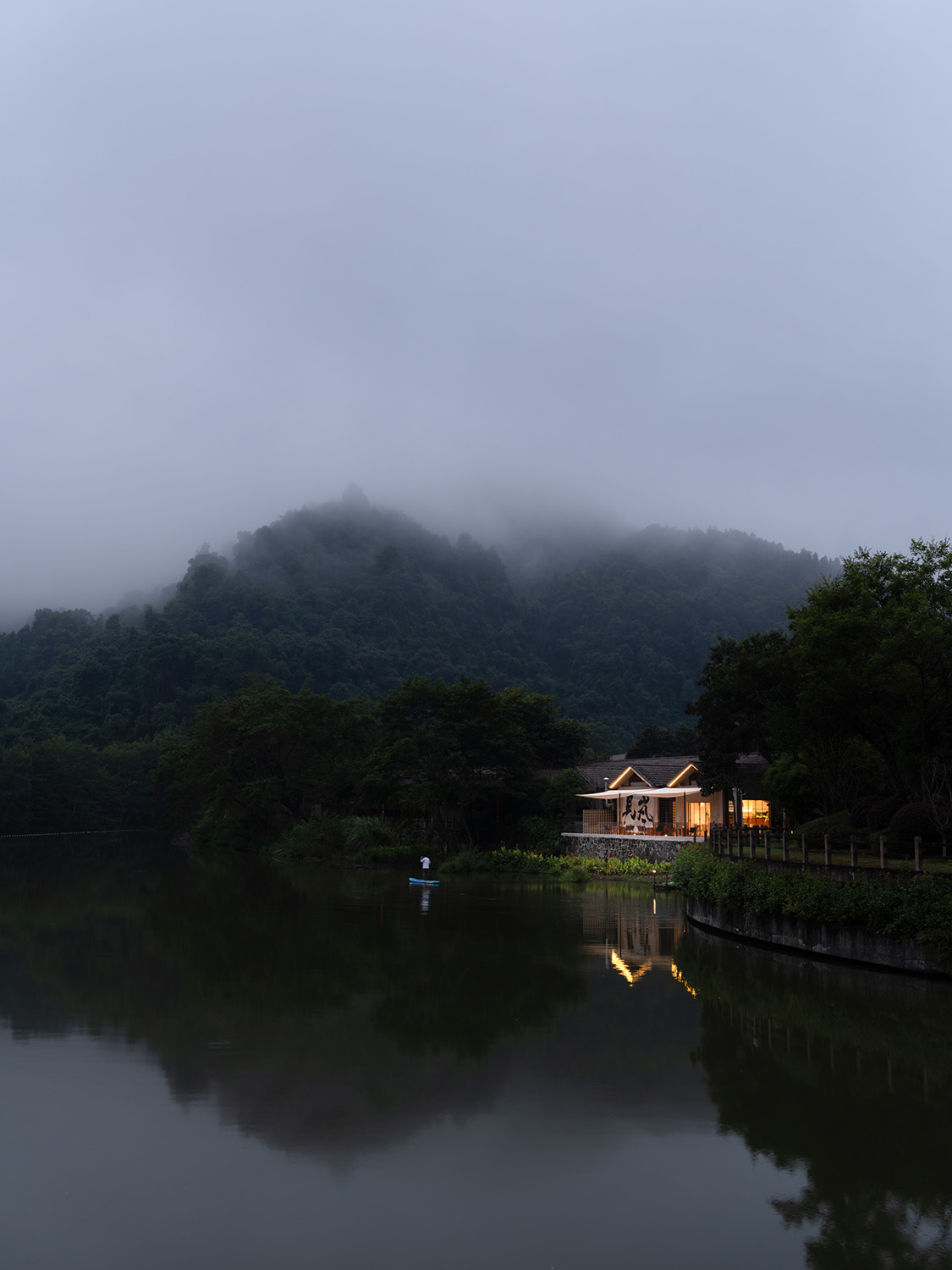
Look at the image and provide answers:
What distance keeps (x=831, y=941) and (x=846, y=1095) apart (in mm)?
8964

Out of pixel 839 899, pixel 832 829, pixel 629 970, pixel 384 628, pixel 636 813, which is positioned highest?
pixel 384 628

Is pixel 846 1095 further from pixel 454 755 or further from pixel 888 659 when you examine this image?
pixel 454 755

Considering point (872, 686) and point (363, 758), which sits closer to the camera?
point (872, 686)

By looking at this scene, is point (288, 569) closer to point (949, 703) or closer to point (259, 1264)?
point (949, 703)

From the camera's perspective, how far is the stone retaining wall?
3975 centimetres

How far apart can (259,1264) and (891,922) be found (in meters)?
13.4

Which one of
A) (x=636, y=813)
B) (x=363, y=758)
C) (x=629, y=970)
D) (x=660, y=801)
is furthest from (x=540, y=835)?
(x=629, y=970)

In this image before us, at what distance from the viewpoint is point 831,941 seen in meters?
17.8

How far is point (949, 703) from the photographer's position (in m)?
22.3

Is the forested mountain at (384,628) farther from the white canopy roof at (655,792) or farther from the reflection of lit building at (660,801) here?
the white canopy roof at (655,792)

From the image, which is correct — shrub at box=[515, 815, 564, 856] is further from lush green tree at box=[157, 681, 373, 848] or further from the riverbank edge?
the riverbank edge

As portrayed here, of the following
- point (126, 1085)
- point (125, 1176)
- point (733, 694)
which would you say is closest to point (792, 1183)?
point (125, 1176)

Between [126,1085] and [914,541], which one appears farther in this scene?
[914,541]

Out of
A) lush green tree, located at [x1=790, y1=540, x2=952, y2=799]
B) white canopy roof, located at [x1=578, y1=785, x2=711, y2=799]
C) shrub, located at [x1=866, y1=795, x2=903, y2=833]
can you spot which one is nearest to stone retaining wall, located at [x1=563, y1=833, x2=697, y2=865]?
white canopy roof, located at [x1=578, y1=785, x2=711, y2=799]
